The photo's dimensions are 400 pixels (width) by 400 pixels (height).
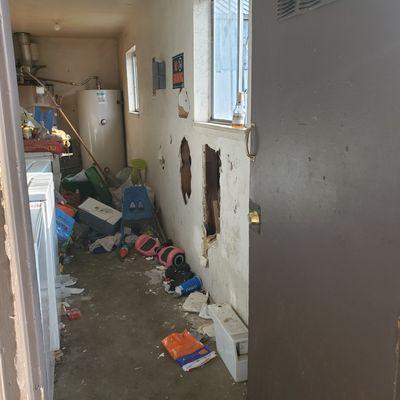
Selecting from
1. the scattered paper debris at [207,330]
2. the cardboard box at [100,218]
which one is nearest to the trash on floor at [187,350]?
the scattered paper debris at [207,330]

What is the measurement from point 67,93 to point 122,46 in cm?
129

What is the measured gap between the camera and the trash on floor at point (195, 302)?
2.63 m

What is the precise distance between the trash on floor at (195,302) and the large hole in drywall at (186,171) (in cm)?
74

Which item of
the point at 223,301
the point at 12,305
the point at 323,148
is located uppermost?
the point at 323,148

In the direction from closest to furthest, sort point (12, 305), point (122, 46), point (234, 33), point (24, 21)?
1. point (12, 305)
2. point (234, 33)
3. point (24, 21)
4. point (122, 46)

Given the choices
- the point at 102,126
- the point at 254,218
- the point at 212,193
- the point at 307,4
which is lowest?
the point at 212,193

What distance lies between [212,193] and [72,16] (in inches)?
139

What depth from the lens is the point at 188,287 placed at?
2.83 m

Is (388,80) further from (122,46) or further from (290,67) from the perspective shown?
(122,46)

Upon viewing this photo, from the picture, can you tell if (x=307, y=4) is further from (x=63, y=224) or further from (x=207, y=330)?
(x=63, y=224)

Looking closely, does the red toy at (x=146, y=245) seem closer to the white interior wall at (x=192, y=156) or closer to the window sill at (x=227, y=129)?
the white interior wall at (x=192, y=156)

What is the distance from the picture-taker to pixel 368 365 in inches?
34.7

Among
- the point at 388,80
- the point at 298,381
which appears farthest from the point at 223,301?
the point at 388,80

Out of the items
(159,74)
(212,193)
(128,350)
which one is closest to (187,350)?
(128,350)
